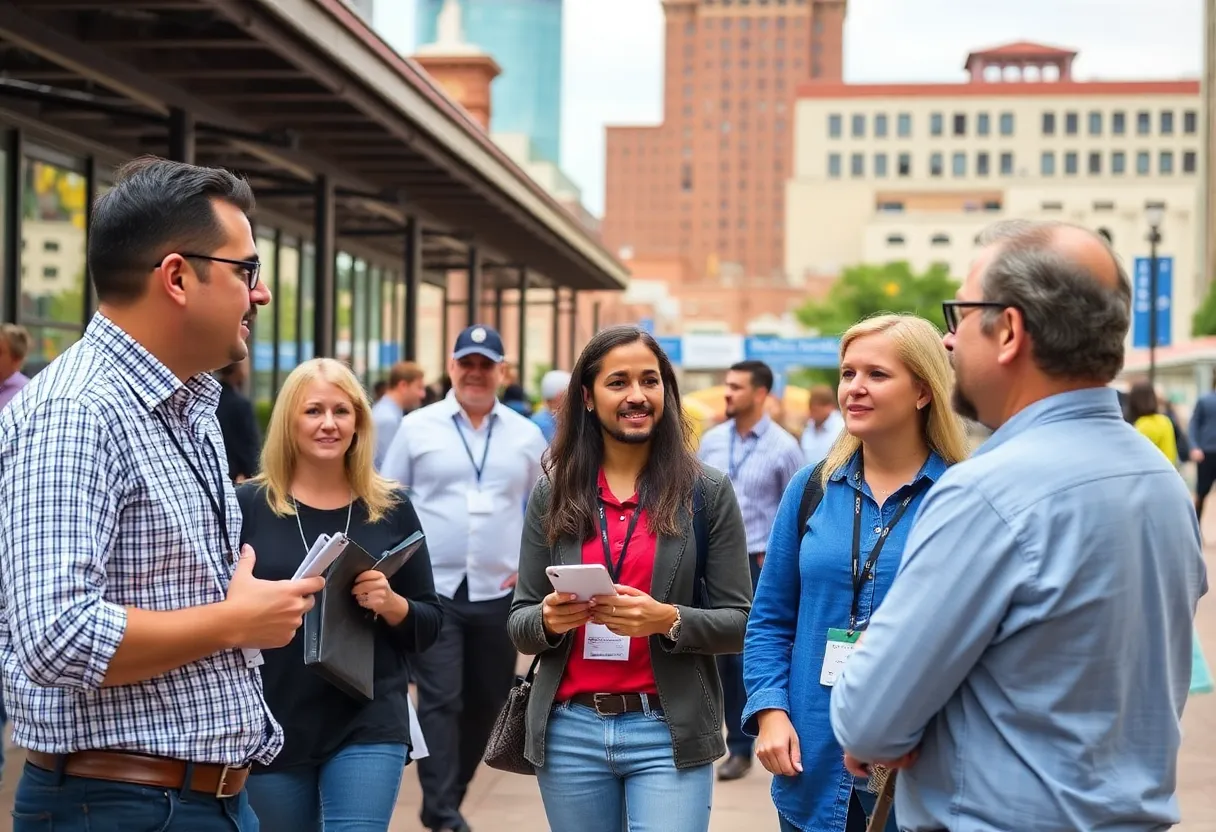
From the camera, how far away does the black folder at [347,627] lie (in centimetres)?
438

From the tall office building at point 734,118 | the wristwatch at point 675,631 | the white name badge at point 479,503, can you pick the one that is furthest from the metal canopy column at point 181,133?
the tall office building at point 734,118

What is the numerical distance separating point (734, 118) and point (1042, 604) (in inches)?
7545

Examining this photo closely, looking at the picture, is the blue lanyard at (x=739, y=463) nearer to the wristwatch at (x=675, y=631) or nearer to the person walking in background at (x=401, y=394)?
the person walking in background at (x=401, y=394)

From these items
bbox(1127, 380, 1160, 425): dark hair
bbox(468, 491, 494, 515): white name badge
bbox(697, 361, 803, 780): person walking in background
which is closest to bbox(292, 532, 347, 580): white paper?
bbox(468, 491, 494, 515): white name badge

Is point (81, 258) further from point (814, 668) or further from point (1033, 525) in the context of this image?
point (1033, 525)

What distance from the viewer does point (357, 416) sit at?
5.28 m

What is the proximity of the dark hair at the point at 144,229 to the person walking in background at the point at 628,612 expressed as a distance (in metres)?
1.53

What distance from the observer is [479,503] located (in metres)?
7.45

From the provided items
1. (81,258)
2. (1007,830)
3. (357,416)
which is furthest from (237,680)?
(81,258)

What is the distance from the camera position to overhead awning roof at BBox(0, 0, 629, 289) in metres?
9.52

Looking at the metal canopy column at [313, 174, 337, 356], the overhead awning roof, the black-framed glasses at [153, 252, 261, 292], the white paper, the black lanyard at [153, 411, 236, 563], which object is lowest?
the white paper

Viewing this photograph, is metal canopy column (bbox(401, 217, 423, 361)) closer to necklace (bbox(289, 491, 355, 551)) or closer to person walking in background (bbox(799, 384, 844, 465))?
person walking in background (bbox(799, 384, 844, 465))

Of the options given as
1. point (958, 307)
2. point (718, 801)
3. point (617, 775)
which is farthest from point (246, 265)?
point (718, 801)

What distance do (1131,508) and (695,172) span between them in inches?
7547
